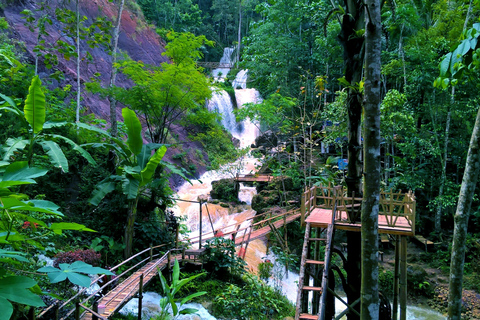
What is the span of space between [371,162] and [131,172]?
19.1 ft

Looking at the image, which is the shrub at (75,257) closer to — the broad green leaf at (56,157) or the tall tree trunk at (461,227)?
the broad green leaf at (56,157)

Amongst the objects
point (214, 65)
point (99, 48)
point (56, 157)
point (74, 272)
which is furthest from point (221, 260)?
point (214, 65)

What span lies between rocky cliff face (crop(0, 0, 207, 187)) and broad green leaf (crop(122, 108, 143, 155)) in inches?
143

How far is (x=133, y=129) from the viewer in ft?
25.3

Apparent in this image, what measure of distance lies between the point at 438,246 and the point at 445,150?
4209mm

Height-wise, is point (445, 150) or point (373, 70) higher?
point (445, 150)

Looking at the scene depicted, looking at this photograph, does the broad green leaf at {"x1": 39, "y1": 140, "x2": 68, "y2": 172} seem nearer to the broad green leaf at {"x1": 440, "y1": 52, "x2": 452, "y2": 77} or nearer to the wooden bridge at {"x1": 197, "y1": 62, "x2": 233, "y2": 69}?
the broad green leaf at {"x1": 440, "y1": 52, "x2": 452, "y2": 77}

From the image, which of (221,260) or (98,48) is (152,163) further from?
(98,48)

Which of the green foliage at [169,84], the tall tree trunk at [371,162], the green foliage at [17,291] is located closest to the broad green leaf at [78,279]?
the green foliage at [17,291]

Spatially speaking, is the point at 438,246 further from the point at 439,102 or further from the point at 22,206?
the point at 22,206

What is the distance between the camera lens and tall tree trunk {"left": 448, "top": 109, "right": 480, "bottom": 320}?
3.24 meters

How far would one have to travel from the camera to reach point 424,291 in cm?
1124

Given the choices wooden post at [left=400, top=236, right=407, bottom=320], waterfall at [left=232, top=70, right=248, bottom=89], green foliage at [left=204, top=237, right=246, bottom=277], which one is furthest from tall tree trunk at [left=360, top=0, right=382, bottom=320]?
waterfall at [left=232, top=70, right=248, bottom=89]

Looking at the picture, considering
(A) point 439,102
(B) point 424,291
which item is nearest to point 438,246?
(B) point 424,291
